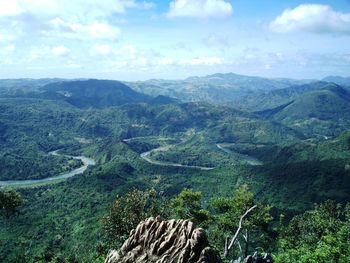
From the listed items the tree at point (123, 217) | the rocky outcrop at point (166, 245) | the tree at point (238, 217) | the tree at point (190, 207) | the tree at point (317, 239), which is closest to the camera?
the rocky outcrop at point (166, 245)

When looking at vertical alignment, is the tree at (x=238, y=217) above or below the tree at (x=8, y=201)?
below

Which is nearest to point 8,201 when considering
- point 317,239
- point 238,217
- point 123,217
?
point 123,217

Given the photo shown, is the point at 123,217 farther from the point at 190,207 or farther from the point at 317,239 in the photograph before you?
the point at 317,239

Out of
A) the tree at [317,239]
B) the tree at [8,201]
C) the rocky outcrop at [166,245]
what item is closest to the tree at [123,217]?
the tree at [8,201]

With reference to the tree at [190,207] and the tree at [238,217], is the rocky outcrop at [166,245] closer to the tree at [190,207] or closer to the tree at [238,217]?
the tree at [190,207]

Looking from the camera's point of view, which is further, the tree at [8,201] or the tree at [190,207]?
the tree at [190,207]

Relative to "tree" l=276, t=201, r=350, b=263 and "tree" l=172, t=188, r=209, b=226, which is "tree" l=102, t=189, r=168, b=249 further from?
"tree" l=276, t=201, r=350, b=263

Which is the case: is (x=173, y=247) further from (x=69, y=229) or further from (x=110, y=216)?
(x=69, y=229)
